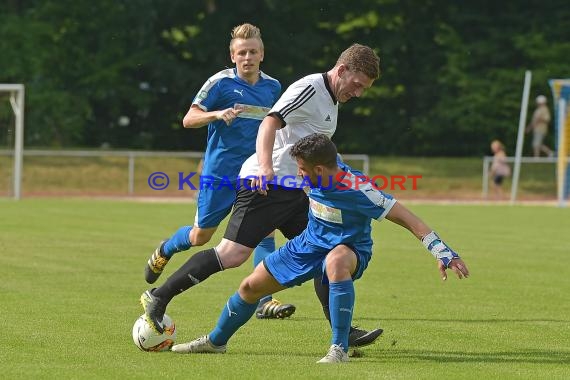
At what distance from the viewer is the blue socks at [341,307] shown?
21.9 ft

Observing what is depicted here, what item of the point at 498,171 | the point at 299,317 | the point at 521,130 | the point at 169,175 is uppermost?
the point at 521,130

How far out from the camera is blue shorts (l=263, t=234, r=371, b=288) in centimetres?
686

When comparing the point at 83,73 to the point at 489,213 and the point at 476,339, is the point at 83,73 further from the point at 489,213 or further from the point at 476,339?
the point at 476,339

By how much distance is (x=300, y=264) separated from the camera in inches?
271

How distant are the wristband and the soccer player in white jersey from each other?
38.1 inches

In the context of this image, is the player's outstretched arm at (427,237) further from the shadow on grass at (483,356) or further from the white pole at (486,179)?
the white pole at (486,179)

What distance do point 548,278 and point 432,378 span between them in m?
5.98

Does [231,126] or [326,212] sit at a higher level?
[231,126]

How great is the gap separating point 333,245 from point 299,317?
2.20m

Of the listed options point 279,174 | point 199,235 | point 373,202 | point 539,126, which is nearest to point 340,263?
point 373,202

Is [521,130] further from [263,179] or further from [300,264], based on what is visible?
[300,264]

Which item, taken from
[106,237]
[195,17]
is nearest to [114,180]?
[195,17]

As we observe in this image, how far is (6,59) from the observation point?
3816cm

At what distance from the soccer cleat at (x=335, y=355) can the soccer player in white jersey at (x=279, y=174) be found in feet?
2.02
